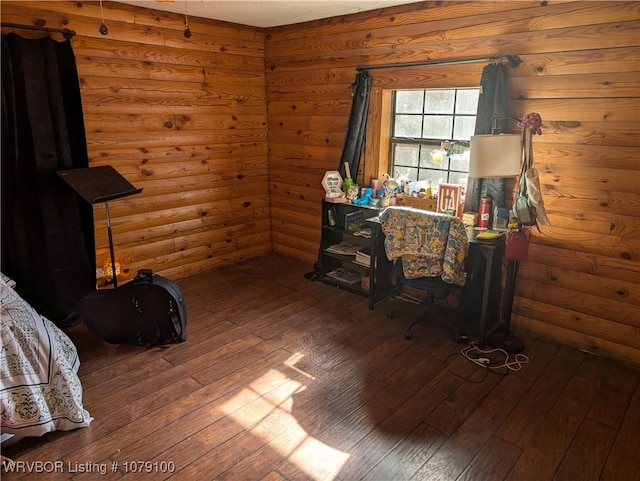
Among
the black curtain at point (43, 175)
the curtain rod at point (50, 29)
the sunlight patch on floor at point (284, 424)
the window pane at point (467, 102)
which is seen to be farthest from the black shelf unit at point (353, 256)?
the curtain rod at point (50, 29)

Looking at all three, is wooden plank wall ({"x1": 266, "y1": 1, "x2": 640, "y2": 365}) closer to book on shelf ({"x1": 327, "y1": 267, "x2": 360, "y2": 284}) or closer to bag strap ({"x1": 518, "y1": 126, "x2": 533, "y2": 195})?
bag strap ({"x1": 518, "y1": 126, "x2": 533, "y2": 195})

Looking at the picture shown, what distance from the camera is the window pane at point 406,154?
3766 millimetres

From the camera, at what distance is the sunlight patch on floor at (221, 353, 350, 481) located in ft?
6.81

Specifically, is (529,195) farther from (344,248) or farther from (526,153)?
(344,248)

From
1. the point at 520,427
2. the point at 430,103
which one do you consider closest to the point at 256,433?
the point at 520,427

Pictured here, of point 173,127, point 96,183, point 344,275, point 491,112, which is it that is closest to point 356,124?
point 491,112

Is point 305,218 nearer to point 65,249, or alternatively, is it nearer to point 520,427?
point 65,249

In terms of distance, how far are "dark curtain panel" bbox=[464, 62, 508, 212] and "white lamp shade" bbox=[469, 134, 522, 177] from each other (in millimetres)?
321

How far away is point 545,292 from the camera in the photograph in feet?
10.2

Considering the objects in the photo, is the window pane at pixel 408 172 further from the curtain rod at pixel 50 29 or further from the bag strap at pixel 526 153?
the curtain rod at pixel 50 29

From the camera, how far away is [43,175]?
10.3ft

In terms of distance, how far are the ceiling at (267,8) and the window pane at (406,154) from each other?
107cm

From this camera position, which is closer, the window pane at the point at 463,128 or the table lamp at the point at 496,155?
the table lamp at the point at 496,155

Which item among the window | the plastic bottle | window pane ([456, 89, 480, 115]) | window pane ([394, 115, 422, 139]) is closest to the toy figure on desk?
the window
